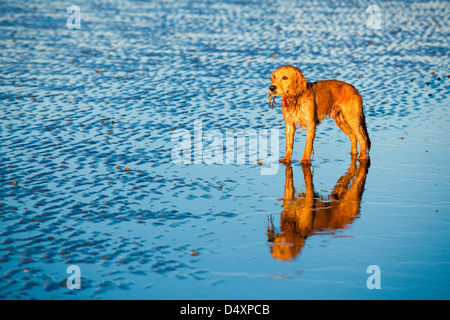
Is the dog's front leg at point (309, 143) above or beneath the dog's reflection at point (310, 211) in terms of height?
above

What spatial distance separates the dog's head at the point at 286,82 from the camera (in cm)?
1148

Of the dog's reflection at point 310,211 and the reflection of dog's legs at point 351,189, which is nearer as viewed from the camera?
the dog's reflection at point 310,211

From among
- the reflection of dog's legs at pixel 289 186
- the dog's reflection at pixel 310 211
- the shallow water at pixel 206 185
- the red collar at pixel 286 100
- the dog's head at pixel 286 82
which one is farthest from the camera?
the red collar at pixel 286 100

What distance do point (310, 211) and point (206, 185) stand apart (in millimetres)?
2056

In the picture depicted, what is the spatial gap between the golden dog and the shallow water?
1.55 feet

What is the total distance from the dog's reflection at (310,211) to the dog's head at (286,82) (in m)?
1.49

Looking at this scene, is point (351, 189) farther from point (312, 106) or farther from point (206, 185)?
point (206, 185)

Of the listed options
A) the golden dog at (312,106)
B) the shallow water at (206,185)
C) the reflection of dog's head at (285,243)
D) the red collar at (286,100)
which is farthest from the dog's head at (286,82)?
the reflection of dog's head at (285,243)

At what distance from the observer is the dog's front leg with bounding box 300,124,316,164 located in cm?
1188

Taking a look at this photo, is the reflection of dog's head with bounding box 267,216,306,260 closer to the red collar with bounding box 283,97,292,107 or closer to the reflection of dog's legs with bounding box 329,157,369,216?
the reflection of dog's legs with bounding box 329,157,369,216

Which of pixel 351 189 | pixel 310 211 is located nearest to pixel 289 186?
pixel 351 189

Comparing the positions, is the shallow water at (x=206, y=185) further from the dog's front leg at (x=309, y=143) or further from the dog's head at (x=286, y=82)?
the dog's head at (x=286, y=82)

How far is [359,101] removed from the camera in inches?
488

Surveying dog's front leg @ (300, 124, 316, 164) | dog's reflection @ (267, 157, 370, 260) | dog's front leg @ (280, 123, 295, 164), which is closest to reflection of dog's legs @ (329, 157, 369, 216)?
dog's reflection @ (267, 157, 370, 260)
